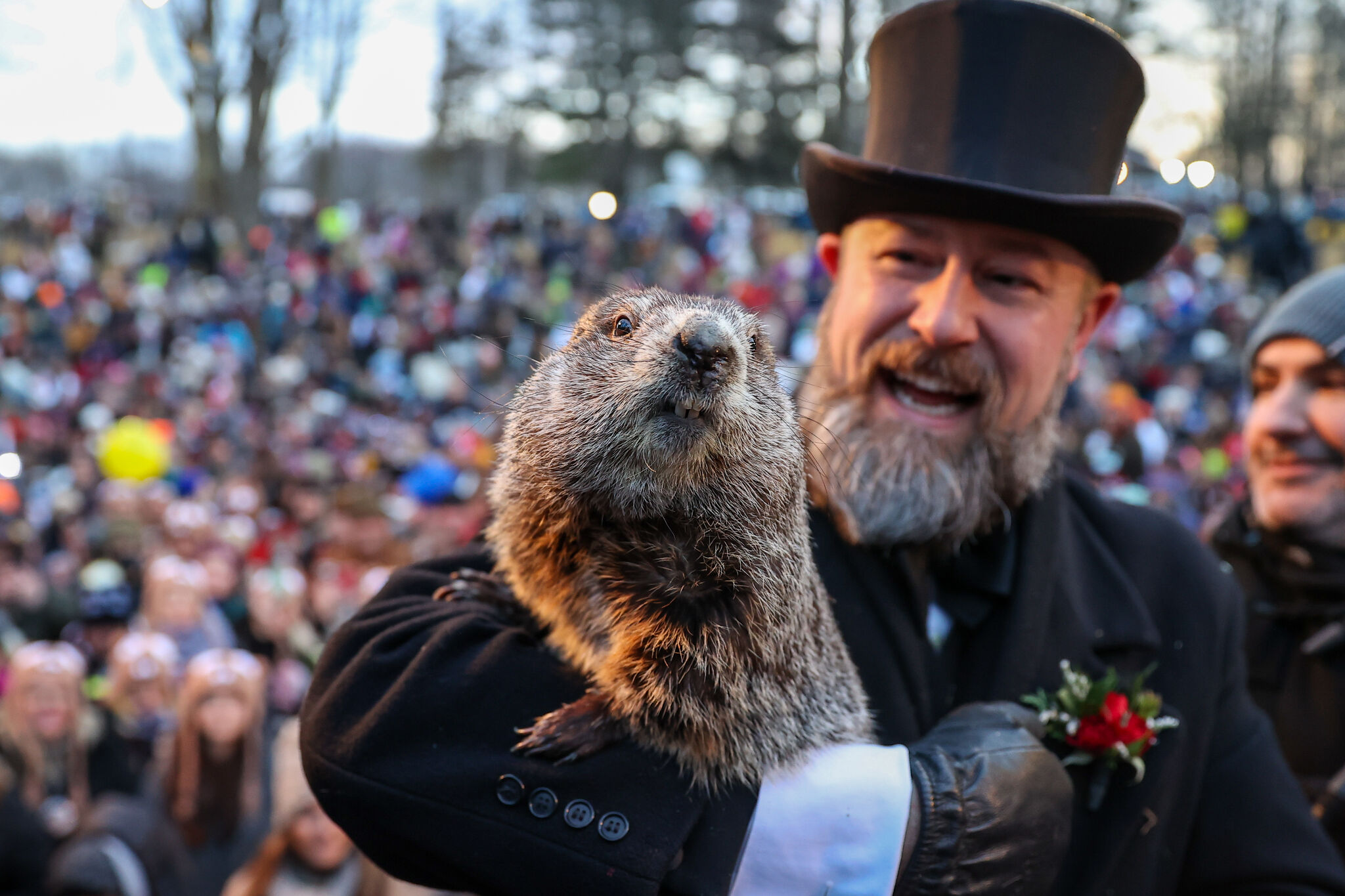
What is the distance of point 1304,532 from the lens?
10.6 feet

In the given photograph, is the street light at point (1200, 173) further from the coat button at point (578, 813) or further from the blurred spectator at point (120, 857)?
the blurred spectator at point (120, 857)

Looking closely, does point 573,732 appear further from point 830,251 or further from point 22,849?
point 22,849

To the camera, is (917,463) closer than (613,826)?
No

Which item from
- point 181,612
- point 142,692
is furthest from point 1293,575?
point 181,612

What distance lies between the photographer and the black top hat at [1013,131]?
2.28 metres

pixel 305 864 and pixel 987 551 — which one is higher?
pixel 987 551

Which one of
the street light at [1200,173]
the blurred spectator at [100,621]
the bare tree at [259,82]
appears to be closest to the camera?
the street light at [1200,173]

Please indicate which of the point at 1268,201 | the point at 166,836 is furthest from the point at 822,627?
the point at 1268,201

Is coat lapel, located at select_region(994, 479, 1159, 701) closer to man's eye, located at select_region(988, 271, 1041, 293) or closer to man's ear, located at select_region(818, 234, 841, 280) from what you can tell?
man's eye, located at select_region(988, 271, 1041, 293)

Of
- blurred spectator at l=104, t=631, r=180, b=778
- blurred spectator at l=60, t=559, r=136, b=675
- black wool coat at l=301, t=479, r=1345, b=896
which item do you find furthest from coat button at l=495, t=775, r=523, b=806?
blurred spectator at l=60, t=559, r=136, b=675

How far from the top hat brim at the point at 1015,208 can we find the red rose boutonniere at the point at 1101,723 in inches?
37.5

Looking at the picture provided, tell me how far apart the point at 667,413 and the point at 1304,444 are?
236cm

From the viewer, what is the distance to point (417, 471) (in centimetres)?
855

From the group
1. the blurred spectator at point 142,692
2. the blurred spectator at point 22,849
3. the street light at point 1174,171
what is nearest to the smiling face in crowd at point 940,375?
the street light at point 1174,171
